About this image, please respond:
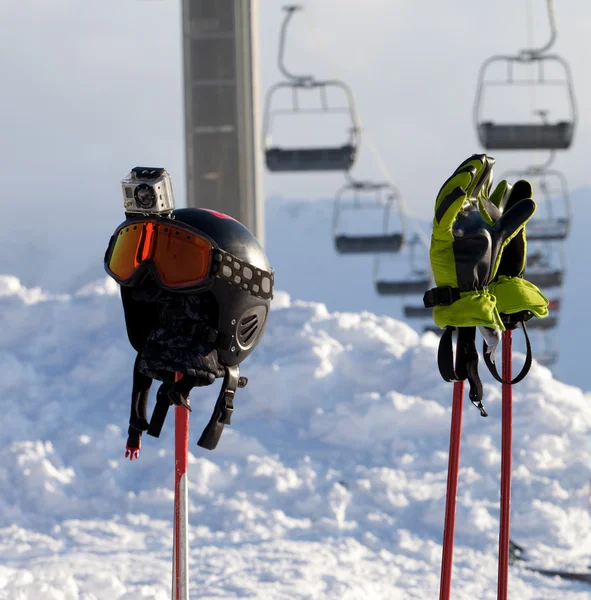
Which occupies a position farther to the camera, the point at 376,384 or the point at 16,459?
the point at 376,384

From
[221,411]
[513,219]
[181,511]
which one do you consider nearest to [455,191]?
[513,219]

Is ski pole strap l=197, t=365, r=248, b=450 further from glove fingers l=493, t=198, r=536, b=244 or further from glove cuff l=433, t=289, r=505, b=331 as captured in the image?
glove fingers l=493, t=198, r=536, b=244

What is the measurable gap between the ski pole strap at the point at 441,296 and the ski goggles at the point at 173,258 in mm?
670

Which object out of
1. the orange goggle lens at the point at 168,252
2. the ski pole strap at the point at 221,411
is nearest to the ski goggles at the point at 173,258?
the orange goggle lens at the point at 168,252

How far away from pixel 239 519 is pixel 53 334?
138 inches

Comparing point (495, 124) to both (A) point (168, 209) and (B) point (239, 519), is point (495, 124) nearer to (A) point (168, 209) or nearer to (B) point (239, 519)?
(B) point (239, 519)

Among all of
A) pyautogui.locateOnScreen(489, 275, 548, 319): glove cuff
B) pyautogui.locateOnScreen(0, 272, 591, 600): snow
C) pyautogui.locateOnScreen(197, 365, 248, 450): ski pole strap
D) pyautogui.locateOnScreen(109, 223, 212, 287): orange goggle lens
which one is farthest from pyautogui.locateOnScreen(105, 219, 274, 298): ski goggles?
pyautogui.locateOnScreen(0, 272, 591, 600): snow

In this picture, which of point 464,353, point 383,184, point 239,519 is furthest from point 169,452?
point 464,353

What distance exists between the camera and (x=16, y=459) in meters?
9.57

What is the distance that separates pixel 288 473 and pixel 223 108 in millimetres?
4471

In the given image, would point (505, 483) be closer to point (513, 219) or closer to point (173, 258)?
point (513, 219)

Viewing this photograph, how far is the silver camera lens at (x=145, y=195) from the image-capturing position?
423cm

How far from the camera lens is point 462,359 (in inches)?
187

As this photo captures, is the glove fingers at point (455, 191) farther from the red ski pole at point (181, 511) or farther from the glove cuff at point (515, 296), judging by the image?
the red ski pole at point (181, 511)
